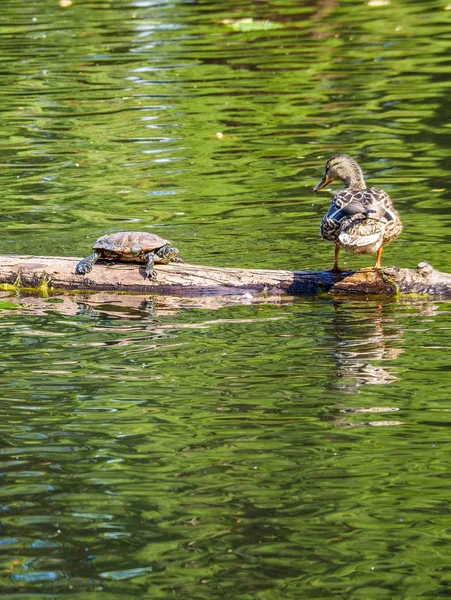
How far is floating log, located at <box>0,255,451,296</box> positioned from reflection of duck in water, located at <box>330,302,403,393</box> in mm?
202

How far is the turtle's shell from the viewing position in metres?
9.35

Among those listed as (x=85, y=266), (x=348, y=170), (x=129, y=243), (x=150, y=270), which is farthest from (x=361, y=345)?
(x=348, y=170)

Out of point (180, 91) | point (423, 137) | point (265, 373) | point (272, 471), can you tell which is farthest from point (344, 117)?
point (272, 471)

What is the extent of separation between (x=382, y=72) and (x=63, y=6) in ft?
35.8

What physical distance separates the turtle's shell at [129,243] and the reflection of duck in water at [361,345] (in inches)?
58.1

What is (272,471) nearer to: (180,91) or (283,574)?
(283,574)

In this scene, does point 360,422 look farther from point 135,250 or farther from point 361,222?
point 135,250

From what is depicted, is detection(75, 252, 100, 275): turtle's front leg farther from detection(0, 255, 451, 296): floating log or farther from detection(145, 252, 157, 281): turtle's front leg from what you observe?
detection(145, 252, 157, 281): turtle's front leg

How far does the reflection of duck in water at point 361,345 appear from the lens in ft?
24.1

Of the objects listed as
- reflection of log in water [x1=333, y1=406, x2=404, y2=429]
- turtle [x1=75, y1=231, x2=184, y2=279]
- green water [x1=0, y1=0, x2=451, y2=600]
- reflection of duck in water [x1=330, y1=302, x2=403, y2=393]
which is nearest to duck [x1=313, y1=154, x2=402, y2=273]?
reflection of duck in water [x1=330, y1=302, x2=403, y2=393]

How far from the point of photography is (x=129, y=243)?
31.1 ft

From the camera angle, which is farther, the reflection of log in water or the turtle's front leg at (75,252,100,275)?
the turtle's front leg at (75,252,100,275)

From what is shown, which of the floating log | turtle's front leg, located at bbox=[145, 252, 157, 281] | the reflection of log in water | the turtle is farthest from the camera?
the turtle

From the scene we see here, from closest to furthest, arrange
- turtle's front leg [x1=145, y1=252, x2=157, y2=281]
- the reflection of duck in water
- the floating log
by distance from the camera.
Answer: the reflection of duck in water, the floating log, turtle's front leg [x1=145, y1=252, x2=157, y2=281]
